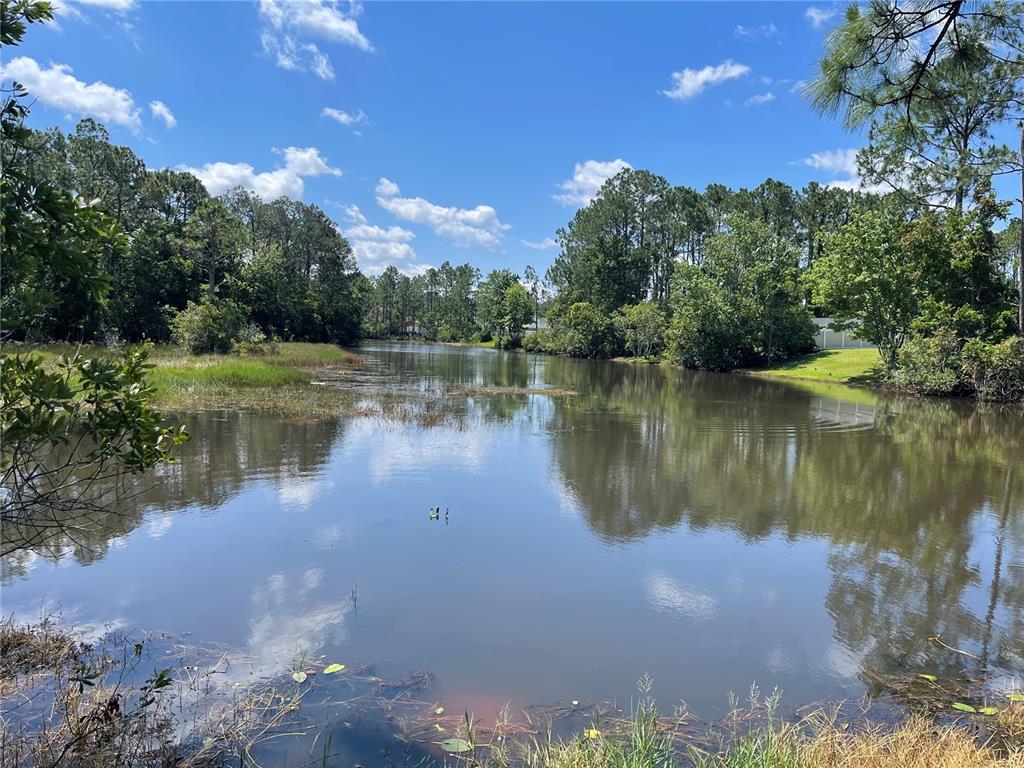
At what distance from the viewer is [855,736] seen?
3816 mm

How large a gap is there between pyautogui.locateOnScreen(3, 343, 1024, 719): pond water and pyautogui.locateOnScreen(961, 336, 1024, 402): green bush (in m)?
12.2

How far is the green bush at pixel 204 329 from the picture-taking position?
103ft

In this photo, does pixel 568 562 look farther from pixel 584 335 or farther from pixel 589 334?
pixel 584 335

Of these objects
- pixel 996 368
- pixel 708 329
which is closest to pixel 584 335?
pixel 708 329

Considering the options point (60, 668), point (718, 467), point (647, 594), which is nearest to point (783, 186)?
point (718, 467)

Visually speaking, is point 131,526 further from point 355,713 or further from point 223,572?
point 355,713

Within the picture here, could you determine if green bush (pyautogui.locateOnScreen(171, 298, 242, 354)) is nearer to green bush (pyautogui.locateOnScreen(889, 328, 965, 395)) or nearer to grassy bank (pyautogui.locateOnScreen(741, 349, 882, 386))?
grassy bank (pyautogui.locateOnScreen(741, 349, 882, 386))

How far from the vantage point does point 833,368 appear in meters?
39.0

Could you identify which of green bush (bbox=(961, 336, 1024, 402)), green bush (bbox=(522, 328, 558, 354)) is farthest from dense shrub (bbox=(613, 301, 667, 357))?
green bush (bbox=(961, 336, 1024, 402))

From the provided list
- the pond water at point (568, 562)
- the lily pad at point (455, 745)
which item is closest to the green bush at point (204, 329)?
the pond water at point (568, 562)

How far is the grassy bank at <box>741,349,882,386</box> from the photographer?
35469 mm

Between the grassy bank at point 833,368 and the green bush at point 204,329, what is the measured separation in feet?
107

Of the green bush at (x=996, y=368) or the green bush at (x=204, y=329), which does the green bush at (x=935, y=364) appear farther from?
the green bush at (x=204, y=329)

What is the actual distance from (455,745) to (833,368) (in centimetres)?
4089
